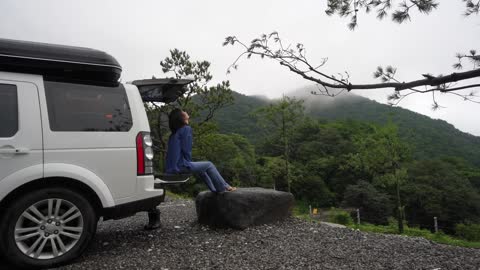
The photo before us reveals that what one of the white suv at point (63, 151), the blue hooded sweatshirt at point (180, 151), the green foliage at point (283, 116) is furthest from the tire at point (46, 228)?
the green foliage at point (283, 116)

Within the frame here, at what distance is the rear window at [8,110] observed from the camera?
3562 mm

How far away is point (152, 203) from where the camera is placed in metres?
4.34

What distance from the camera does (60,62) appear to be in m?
3.85

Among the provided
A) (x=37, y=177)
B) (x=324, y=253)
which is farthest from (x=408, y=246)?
(x=37, y=177)

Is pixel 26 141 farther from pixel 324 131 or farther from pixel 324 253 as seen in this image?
pixel 324 131

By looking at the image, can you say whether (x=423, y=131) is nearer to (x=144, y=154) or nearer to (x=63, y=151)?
(x=144, y=154)

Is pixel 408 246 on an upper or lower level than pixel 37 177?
lower

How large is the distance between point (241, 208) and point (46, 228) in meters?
2.74

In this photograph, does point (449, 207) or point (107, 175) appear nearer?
point (107, 175)

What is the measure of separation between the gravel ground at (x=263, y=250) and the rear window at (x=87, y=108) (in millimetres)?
1603

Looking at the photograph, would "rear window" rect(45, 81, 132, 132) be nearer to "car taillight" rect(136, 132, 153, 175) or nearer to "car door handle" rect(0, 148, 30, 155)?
"car taillight" rect(136, 132, 153, 175)

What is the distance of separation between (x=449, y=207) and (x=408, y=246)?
140 feet

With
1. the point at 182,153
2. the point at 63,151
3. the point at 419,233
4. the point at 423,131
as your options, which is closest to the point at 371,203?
the point at 419,233

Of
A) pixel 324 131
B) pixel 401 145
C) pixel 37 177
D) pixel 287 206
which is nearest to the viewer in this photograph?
pixel 37 177
